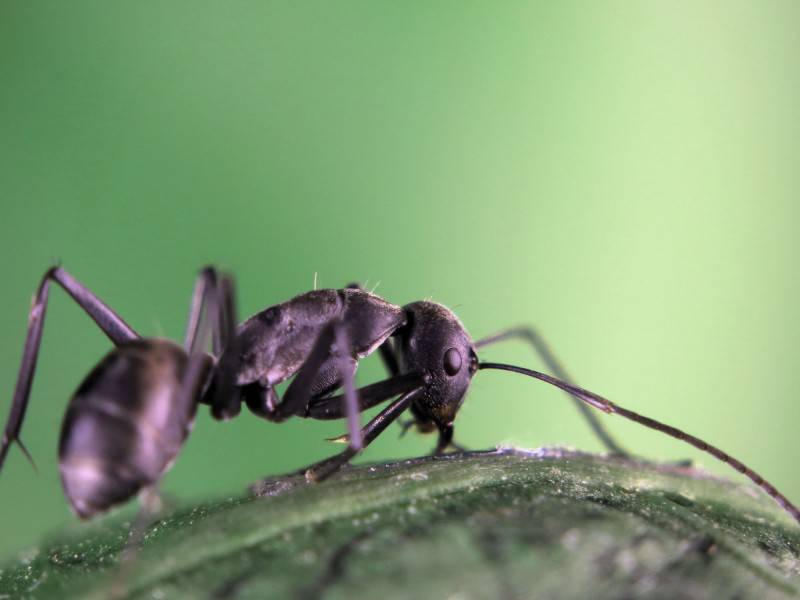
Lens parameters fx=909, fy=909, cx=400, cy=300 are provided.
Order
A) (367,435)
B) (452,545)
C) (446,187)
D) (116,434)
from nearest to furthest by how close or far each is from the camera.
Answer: (452,545) < (116,434) < (367,435) < (446,187)

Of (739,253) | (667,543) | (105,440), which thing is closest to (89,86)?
(105,440)

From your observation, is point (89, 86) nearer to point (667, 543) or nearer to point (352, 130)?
point (352, 130)

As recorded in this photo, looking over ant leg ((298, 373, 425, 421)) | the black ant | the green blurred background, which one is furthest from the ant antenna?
the green blurred background

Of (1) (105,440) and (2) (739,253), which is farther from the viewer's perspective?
(2) (739,253)

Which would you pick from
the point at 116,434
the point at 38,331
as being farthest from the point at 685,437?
the point at 38,331

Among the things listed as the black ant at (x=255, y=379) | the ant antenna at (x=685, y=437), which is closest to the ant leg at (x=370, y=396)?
the black ant at (x=255, y=379)

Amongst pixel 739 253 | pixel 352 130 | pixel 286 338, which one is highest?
pixel 352 130

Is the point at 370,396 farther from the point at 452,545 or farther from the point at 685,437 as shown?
the point at 452,545
